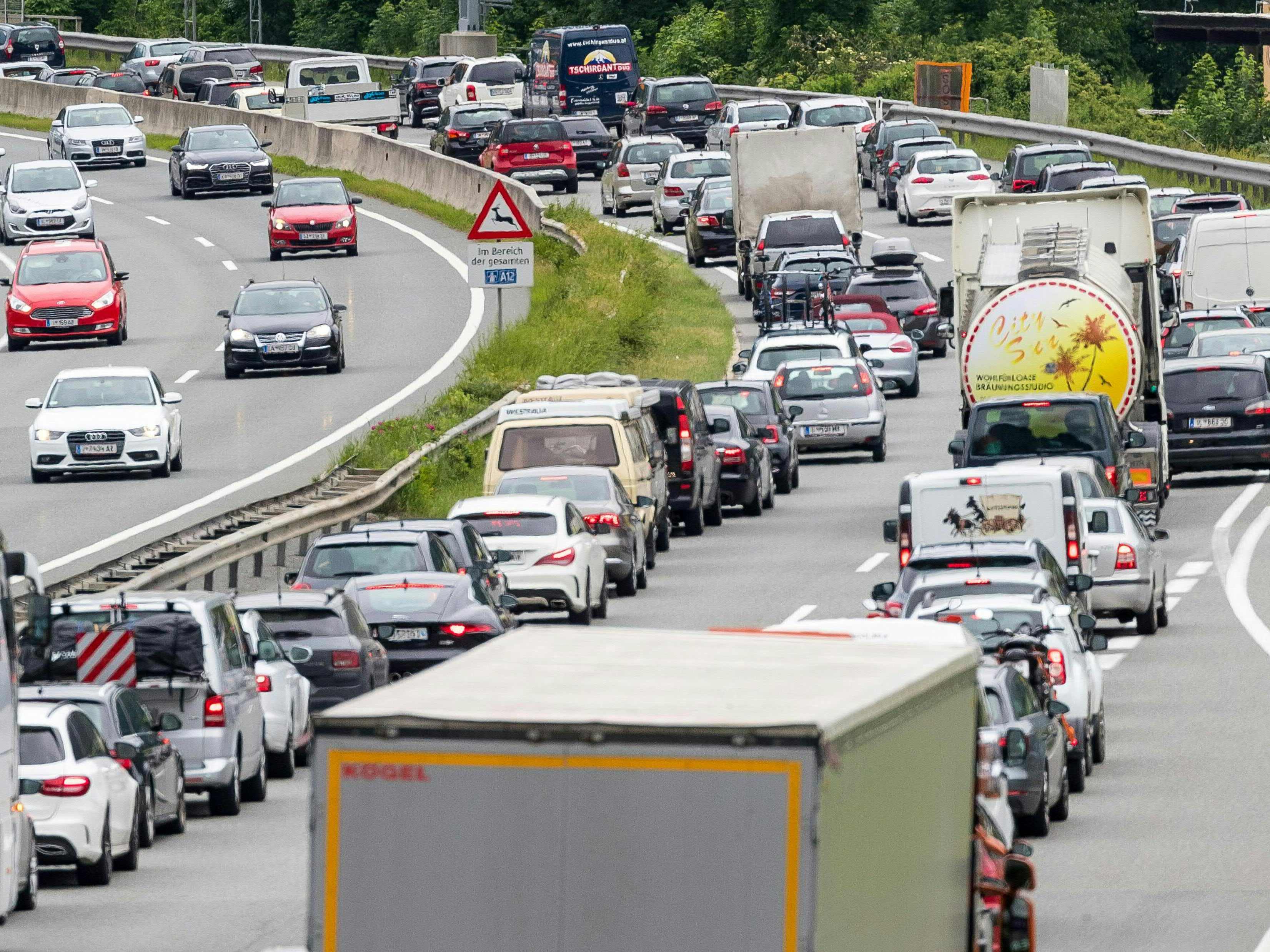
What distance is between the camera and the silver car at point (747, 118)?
240 ft

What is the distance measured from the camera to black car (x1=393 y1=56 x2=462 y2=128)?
8919cm

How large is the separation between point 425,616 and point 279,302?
22.5 m

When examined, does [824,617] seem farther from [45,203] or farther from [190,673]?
[45,203]

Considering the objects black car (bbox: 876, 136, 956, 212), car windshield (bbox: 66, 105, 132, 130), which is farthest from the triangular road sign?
car windshield (bbox: 66, 105, 132, 130)

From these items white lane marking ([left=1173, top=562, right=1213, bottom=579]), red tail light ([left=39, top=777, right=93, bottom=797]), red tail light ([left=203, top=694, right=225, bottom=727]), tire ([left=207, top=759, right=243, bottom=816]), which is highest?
red tail light ([left=39, top=777, right=93, bottom=797])

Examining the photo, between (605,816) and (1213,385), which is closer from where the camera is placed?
(605,816)

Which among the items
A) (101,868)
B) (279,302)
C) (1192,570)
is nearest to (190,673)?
(101,868)

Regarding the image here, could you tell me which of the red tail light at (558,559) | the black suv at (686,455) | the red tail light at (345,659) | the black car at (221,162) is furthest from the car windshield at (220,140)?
the red tail light at (345,659)

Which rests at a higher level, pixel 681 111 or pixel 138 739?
pixel 681 111

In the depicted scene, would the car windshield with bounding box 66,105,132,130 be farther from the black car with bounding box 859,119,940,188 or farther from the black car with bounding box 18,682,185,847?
the black car with bounding box 18,682,185,847

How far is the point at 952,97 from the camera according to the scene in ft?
268

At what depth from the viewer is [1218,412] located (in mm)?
36906

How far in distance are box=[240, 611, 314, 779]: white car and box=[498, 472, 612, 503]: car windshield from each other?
25.6 feet

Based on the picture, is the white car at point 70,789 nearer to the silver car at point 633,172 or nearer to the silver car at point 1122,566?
the silver car at point 1122,566
